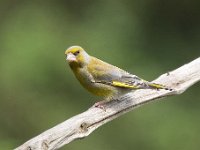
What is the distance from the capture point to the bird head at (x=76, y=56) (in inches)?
162

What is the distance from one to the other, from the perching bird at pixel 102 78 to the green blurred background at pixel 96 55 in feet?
7.04

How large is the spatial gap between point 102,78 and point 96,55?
3.01 m

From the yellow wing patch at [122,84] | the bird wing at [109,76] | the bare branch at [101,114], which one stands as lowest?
the bare branch at [101,114]

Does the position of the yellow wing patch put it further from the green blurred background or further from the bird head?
the green blurred background

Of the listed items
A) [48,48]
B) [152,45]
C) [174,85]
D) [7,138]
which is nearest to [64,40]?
[48,48]

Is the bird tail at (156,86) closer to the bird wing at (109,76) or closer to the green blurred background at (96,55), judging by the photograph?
the bird wing at (109,76)

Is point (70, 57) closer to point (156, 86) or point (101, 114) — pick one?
point (101, 114)

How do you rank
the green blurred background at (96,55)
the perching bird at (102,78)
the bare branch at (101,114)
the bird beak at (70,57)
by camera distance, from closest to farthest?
1. the bare branch at (101,114)
2. the bird beak at (70,57)
3. the perching bird at (102,78)
4. the green blurred background at (96,55)

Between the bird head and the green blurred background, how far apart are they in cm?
220

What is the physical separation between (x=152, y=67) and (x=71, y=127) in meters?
3.58

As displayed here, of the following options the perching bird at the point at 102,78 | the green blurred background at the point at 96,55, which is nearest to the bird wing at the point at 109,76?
the perching bird at the point at 102,78

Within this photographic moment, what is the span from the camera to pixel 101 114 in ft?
13.1

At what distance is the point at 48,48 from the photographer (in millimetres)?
7367

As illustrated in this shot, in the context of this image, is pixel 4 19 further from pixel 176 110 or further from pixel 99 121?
pixel 99 121
